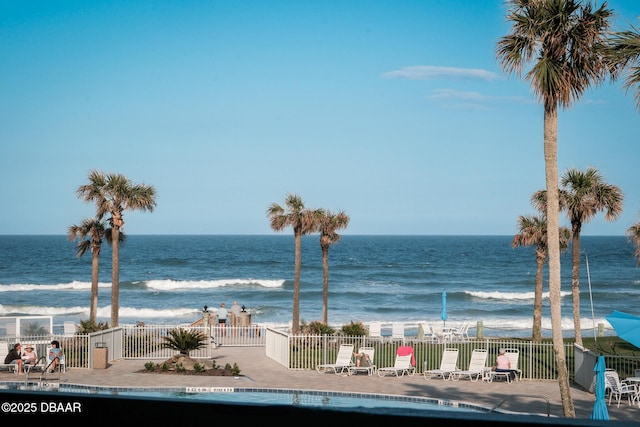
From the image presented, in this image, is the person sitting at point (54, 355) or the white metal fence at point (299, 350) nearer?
the person sitting at point (54, 355)

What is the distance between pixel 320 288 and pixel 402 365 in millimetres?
53286

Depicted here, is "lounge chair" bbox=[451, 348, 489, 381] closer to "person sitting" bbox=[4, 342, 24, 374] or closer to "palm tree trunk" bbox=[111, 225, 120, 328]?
"person sitting" bbox=[4, 342, 24, 374]

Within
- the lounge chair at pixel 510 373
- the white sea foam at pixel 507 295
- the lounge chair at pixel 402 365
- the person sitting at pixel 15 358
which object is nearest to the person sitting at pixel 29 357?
the person sitting at pixel 15 358

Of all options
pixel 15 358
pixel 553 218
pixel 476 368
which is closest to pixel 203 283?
pixel 15 358

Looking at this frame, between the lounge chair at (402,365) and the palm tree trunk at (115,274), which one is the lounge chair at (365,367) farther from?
the palm tree trunk at (115,274)

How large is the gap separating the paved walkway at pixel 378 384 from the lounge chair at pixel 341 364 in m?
0.25

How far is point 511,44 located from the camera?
17.1 meters

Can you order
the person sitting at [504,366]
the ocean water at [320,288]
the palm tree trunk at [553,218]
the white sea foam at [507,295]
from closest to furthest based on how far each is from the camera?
the palm tree trunk at [553,218]
the person sitting at [504,366]
the ocean water at [320,288]
the white sea foam at [507,295]

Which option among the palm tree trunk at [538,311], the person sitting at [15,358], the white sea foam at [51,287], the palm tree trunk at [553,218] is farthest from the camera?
the white sea foam at [51,287]

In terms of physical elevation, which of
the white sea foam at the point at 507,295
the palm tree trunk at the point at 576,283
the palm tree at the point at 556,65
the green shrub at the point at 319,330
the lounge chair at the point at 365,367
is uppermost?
the palm tree at the point at 556,65

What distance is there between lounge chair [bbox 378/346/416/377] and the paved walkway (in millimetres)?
294

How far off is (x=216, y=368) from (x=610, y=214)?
13257 millimetres

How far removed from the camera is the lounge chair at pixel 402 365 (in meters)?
22.7

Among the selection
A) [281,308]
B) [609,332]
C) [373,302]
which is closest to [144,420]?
[609,332]
